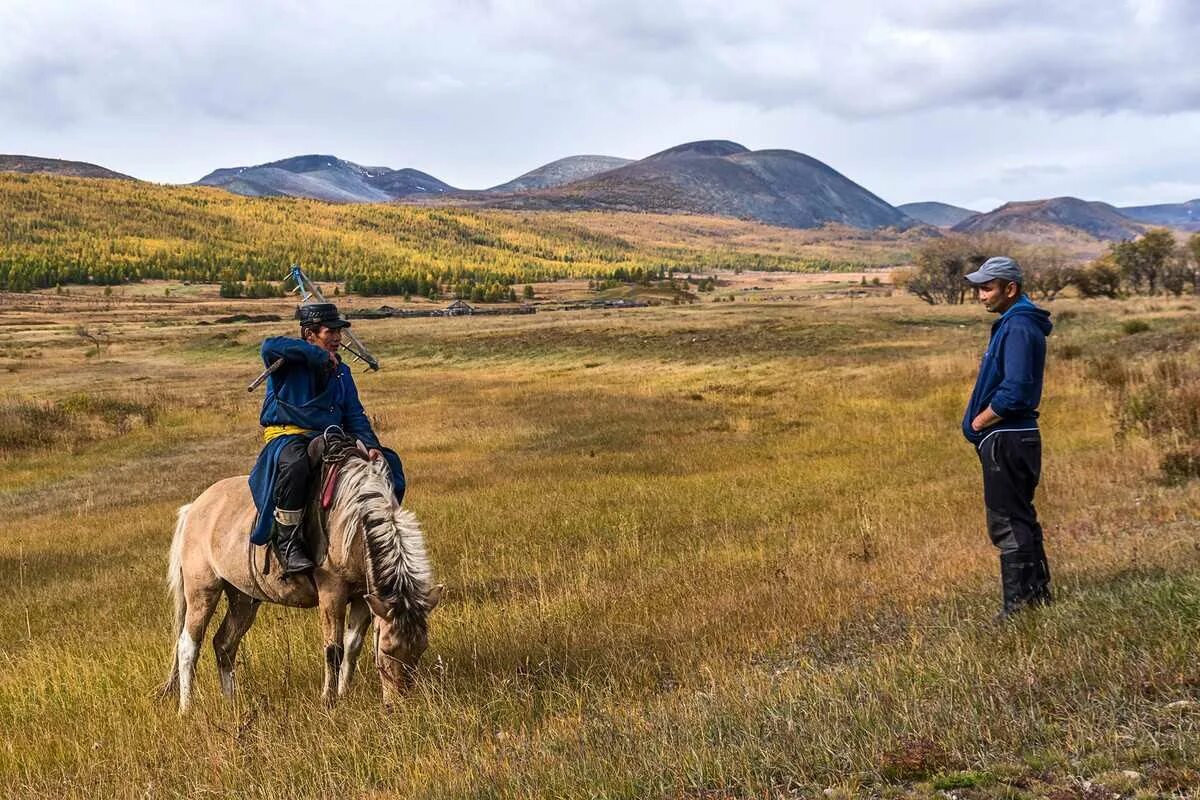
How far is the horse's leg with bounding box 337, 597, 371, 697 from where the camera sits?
17.0 feet

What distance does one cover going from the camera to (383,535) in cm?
495

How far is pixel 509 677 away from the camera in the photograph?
543cm

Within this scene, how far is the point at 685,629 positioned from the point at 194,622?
3.72 metres

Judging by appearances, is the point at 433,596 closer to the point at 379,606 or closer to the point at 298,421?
the point at 379,606

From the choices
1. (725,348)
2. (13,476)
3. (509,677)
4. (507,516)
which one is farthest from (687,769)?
(725,348)

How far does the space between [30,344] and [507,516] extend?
6674 cm

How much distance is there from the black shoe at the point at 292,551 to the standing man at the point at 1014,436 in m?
4.66

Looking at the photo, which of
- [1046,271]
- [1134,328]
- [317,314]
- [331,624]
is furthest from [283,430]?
[1046,271]

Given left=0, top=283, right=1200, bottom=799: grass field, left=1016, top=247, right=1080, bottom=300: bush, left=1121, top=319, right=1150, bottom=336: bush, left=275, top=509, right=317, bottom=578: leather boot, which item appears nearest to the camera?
left=0, top=283, right=1200, bottom=799: grass field

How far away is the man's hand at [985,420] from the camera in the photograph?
17.6ft

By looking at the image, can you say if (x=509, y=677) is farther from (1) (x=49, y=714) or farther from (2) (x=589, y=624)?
(1) (x=49, y=714)

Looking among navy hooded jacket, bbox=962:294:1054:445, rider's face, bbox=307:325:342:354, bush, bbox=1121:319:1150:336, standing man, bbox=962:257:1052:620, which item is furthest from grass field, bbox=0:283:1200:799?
bush, bbox=1121:319:1150:336

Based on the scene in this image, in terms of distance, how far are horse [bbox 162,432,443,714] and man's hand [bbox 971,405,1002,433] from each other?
384 cm

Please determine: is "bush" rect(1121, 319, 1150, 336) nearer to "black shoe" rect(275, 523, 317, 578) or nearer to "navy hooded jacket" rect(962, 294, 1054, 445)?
"navy hooded jacket" rect(962, 294, 1054, 445)
